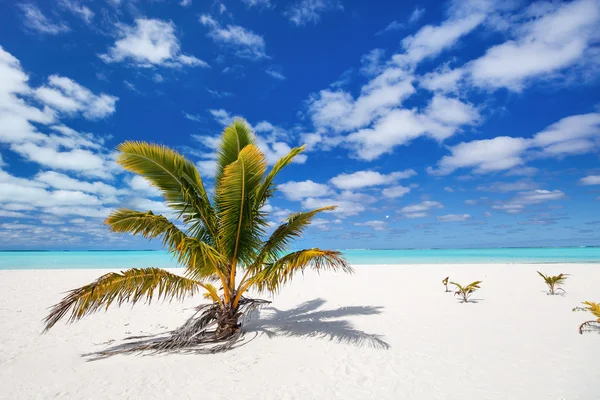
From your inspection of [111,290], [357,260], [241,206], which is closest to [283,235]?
[241,206]

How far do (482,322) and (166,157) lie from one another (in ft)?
26.5

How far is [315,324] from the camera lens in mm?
7324

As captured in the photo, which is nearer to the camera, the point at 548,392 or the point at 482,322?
the point at 548,392

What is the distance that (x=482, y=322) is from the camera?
7.29 metres

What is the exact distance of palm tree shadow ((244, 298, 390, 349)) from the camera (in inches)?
239

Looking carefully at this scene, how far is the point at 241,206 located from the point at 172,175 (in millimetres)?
1504

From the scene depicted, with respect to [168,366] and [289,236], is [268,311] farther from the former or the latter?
[168,366]

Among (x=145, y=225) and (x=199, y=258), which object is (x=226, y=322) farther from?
(x=145, y=225)

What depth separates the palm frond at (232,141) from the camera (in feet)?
21.5

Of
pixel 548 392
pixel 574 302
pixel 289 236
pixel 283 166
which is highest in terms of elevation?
pixel 283 166

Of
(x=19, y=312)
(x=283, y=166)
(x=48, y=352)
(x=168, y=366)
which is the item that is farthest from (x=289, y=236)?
(x=19, y=312)

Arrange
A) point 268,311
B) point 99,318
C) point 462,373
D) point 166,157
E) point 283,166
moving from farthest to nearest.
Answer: point 268,311 < point 99,318 < point 283,166 < point 166,157 < point 462,373

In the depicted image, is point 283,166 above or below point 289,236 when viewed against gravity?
above

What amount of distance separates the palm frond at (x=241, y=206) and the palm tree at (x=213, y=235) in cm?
2
